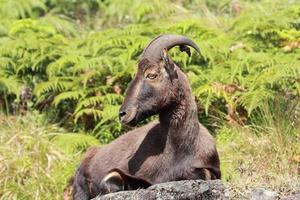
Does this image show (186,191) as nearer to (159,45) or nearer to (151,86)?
(151,86)

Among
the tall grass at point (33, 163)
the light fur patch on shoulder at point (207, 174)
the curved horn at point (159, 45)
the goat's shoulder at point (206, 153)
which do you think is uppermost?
the curved horn at point (159, 45)

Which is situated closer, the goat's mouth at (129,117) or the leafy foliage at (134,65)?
the goat's mouth at (129,117)

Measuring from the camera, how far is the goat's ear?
7.93 m

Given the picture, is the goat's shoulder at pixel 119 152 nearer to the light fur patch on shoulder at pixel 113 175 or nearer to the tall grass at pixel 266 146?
the light fur patch on shoulder at pixel 113 175

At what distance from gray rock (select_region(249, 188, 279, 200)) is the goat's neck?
85cm

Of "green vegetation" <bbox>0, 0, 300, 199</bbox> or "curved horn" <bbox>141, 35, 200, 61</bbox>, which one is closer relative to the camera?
"curved horn" <bbox>141, 35, 200, 61</bbox>

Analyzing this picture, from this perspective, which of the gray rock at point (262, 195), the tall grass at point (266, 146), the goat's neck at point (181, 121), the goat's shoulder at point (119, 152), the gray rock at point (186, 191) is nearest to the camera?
the gray rock at point (186, 191)

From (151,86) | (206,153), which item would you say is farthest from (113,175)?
(151,86)

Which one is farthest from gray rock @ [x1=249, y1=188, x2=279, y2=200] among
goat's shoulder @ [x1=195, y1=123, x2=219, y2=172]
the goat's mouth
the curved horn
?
the curved horn

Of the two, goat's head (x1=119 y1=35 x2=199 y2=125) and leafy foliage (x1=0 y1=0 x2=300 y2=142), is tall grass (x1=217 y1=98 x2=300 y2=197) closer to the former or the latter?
leafy foliage (x1=0 y1=0 x2=300 y2=142)

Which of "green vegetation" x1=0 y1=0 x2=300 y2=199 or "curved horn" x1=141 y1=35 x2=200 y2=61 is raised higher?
"curved horn" x1=141 y1=35 x2=200 y2=61

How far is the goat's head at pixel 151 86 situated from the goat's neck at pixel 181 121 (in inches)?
4.9

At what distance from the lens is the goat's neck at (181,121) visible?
26.5 feet

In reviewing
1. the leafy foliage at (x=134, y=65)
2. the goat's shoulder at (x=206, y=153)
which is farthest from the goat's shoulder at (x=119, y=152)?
the leafy foliage at (x=134, y=65)
